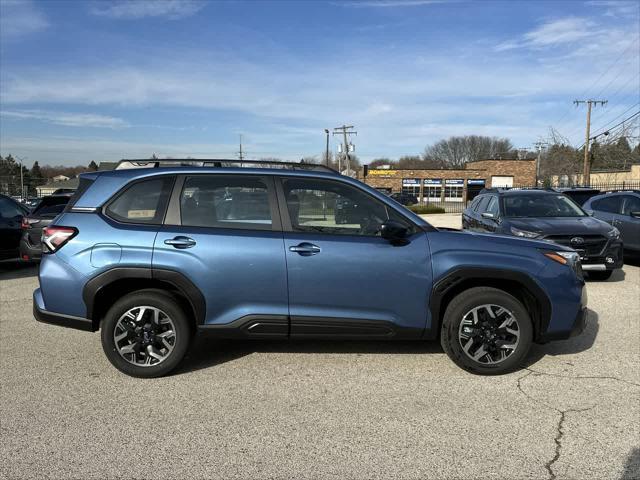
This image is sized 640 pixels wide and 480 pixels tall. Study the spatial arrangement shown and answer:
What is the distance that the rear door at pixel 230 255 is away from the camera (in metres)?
4.11

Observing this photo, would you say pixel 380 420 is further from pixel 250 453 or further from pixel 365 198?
pixel 365 198

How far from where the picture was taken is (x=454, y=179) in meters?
68.9

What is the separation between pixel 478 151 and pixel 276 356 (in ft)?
382

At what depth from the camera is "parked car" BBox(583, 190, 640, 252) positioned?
32.8ft

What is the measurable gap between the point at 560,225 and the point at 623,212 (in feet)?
11.3

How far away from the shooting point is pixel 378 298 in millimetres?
4160

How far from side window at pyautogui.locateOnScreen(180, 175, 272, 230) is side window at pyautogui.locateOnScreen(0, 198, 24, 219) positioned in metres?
7.55

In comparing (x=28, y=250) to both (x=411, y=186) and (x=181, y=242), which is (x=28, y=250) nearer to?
(x=181, y=242)

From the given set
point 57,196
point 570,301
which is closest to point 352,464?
point 570,301

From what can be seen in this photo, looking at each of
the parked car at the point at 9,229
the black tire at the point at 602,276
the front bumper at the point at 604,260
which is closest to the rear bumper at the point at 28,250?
the parked car at the point at 9,229

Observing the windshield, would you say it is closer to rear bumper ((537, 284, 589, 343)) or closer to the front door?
rear bumper ((537, 284, 589, 343))

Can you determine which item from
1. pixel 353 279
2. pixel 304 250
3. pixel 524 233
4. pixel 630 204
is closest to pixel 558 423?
pixel 353 279

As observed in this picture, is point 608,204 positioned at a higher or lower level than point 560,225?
higher

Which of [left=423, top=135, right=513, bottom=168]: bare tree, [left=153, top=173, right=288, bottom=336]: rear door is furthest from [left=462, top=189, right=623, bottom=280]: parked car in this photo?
[left=423, top=135, right=513, bottom=168]: bare tree
